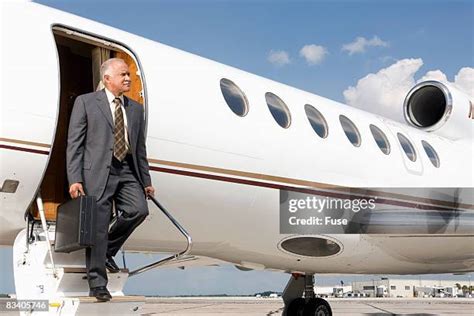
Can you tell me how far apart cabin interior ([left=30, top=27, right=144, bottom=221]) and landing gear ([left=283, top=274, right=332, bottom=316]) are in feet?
23.2

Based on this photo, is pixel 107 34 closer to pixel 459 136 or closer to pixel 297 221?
pixel 297 221

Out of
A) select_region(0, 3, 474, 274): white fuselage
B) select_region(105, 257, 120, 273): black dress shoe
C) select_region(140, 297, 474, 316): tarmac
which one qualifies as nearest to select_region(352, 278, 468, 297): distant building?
select_region(140, 297, 474, 316): tarmac

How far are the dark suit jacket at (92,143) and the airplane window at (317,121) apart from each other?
4.36 meters

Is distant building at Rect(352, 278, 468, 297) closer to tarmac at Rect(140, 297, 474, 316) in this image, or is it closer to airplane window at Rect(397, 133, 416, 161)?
tarmac at Rect(140, 297, 474, 316)

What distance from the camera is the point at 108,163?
18.4ft

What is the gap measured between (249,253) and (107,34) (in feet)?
12.5

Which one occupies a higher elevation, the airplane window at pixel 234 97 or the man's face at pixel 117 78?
the airplane window at pixel 234 97

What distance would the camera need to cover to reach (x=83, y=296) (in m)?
5.47

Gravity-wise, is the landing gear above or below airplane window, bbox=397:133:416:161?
below

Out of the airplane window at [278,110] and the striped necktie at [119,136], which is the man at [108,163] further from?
the airplane window at [278,110]

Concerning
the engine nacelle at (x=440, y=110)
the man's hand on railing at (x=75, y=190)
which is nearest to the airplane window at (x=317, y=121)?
the man's hand on railing at (x=75, y=190)

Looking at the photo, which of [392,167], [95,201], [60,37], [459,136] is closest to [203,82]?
[60,37]

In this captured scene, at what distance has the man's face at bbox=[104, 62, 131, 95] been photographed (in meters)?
5.82

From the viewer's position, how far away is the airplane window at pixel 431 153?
12.5 metres
